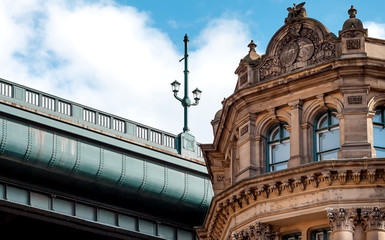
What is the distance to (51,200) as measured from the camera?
80.2m

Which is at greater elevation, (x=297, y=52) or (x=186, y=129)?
(x=186, y=129)

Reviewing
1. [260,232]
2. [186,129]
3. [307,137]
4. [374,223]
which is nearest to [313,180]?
[307,137]

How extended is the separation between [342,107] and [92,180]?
73.4ft

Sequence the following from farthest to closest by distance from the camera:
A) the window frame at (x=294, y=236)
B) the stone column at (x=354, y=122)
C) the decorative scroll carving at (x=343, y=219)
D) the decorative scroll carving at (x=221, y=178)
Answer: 1. the decorative scroll carving at (x=221, y=178)
2. the window frame at (x=294, y=236)
3. the stone column at (x=354, y=122)
4. the decorative scroll carving at (x=343, y=219)

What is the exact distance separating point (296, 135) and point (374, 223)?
560 centimetres

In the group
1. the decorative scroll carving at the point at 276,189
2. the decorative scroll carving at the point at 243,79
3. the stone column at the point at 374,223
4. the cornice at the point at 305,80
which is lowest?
the stone column at the point at 374,223

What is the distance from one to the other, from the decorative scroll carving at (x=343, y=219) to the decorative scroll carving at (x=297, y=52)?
23.0ft

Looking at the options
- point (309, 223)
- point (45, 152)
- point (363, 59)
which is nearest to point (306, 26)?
point (363, 59)

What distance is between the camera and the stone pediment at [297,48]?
209 feet

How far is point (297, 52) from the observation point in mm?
64562

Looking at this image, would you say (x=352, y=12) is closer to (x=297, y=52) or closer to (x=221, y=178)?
(x=297, y=52)

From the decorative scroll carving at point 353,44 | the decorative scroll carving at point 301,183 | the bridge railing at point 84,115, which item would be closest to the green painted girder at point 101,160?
Answer: the bridge railing at point 84,115

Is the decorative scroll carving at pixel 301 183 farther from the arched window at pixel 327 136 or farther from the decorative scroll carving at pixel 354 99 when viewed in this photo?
the decorative scroll carving at pixel 354 99

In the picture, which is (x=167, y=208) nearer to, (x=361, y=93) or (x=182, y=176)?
(x=182, y=176)
